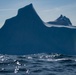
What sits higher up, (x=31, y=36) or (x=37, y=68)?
(x=31, y=36)

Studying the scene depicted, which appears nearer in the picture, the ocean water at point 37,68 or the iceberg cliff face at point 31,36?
the ocean water at point 37,68

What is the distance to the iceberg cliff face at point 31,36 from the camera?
59469mm

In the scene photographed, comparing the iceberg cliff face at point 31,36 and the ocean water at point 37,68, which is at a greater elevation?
the iceberg cliff face at point 31,36

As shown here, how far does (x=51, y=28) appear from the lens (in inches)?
2422

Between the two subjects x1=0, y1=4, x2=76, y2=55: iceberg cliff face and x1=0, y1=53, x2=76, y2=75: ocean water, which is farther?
x1=0, y1=4, x2=76, y2=55: iceberg cliff face

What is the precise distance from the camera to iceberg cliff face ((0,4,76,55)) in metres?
59.5

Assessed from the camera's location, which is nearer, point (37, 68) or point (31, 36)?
point (37, 68)

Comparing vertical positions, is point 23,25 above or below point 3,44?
above

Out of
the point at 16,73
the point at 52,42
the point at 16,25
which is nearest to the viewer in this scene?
the point at 16,73

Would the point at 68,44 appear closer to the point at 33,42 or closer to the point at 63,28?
the point at 63,28

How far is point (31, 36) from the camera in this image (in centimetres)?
6078

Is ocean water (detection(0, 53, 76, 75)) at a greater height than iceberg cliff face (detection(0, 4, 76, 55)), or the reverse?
iceberg cliff face (detection(0, 4, 76, 55))

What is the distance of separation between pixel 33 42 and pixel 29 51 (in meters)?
2.68

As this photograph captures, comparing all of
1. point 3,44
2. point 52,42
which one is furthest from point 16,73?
point 3,44
